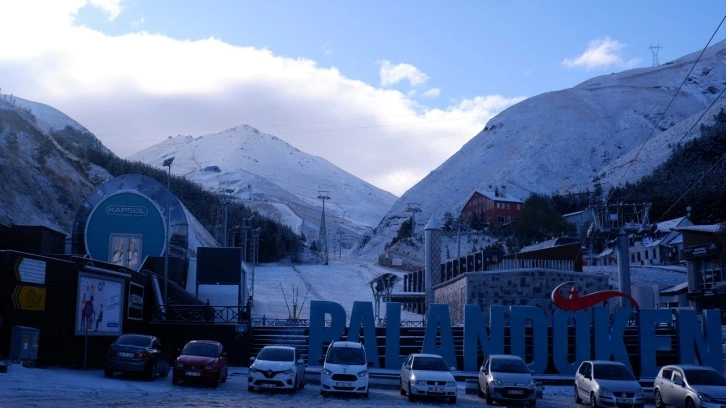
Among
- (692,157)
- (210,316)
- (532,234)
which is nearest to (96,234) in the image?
(210,316)

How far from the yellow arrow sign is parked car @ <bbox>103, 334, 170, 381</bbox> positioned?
2.72 metres

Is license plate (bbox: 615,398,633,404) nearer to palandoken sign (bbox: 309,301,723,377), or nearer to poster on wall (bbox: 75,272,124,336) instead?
palandoken sign (bbox: 309,301,723,377)

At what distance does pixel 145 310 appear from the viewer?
34312 millimetres

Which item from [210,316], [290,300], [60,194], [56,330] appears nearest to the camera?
[56,330]

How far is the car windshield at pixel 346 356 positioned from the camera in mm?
24547

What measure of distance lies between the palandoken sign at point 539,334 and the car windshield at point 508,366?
25.2 ft

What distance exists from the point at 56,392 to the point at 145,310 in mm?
13837

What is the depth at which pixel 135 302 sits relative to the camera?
32.6 m

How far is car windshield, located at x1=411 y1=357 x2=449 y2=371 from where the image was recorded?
2459 centimetres

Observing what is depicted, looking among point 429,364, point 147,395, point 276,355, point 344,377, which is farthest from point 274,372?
point 429,364

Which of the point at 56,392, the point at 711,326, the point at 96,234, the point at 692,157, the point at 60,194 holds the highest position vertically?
the point at 692,157

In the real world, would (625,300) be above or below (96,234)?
below

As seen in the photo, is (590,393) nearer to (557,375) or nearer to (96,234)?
(557,375)

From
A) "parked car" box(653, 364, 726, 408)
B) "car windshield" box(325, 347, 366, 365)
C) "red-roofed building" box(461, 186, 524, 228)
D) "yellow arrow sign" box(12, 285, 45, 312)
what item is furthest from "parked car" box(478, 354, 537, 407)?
"red-roofed building" box(461, 186, 524, 228)
